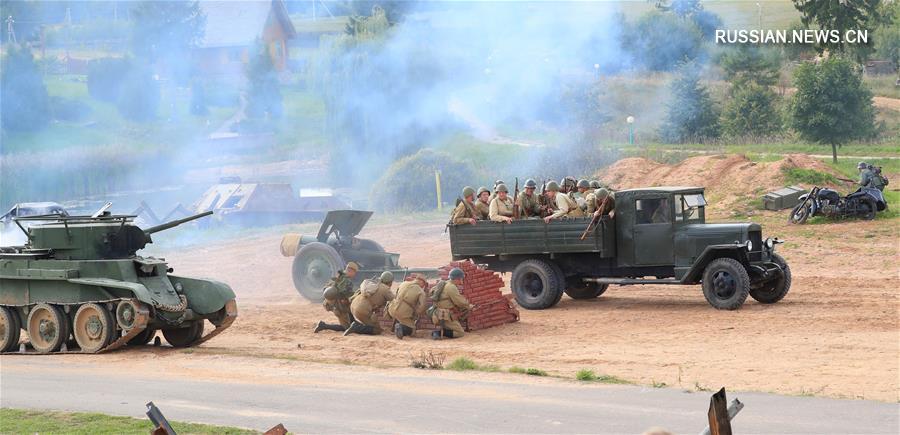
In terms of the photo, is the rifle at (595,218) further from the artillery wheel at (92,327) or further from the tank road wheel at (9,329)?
the tank road wheel at (9,329)

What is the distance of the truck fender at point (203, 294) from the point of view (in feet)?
62.6

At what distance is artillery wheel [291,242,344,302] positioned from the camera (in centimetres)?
2408

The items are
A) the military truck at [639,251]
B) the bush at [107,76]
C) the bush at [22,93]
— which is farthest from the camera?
the bush at [107,76]

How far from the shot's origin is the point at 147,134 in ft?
188

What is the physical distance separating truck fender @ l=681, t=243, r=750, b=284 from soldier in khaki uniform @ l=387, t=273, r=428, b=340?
4321mm

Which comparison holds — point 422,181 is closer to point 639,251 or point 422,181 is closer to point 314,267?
point 314,267

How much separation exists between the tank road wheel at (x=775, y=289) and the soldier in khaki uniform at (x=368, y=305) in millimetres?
5884

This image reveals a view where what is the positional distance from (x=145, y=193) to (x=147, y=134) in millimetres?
6642

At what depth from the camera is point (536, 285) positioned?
21938 millimetres

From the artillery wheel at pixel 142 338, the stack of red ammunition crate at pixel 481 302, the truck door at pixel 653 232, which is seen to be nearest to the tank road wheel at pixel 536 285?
Result: the truck door at pixel 653 232

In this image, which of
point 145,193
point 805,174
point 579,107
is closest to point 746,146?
point 579,107

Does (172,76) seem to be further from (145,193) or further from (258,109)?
(145,193)

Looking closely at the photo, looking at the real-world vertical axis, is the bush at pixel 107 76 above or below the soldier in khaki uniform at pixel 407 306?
above

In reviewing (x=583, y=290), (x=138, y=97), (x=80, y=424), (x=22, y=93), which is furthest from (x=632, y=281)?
(x=138, y=97)
